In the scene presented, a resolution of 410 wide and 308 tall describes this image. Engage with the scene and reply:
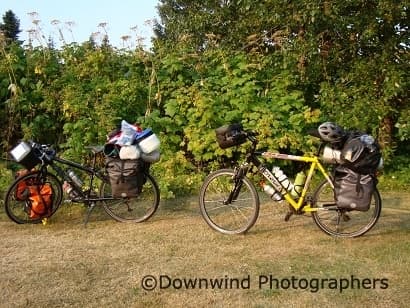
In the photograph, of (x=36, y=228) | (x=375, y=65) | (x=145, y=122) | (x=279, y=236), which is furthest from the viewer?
(x=145, y=122)

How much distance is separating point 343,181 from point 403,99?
314cm

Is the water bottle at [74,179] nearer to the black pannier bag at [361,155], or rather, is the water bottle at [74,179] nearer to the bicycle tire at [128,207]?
the bicycle tire at [128,207]

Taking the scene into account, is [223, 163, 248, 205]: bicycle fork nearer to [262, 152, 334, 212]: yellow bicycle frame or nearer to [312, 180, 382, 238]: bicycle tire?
[262, 152, 334, 212]: yellow bicycle frame

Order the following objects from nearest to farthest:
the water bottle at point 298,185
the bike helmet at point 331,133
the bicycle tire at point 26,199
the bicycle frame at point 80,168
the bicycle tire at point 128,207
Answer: the bike helmet at point 331,133, the water bottle at point 298,185, the bicycle tire at point 26,199, the bicycle frame at point 80,168, the bicycle tire at point 128,207

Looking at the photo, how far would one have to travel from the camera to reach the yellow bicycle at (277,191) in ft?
15.8

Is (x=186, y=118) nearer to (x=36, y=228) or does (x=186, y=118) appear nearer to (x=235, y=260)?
(x=36, y=228)

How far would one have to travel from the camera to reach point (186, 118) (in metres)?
7.54

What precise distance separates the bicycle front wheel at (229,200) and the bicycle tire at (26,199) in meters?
1.56

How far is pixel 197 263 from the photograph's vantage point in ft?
14.0

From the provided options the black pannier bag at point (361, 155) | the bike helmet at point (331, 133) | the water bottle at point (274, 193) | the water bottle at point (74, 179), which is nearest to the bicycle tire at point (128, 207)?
the water bottle at point (74, 179)

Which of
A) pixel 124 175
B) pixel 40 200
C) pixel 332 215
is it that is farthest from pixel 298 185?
pixel 40 200

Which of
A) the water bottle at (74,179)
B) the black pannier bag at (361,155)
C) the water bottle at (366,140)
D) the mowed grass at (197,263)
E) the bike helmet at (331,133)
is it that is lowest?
the mowed grass at (197,263)

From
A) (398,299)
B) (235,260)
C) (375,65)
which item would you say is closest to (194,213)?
(235,260)

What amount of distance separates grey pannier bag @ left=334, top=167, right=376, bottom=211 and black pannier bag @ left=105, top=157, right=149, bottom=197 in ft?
6.63
